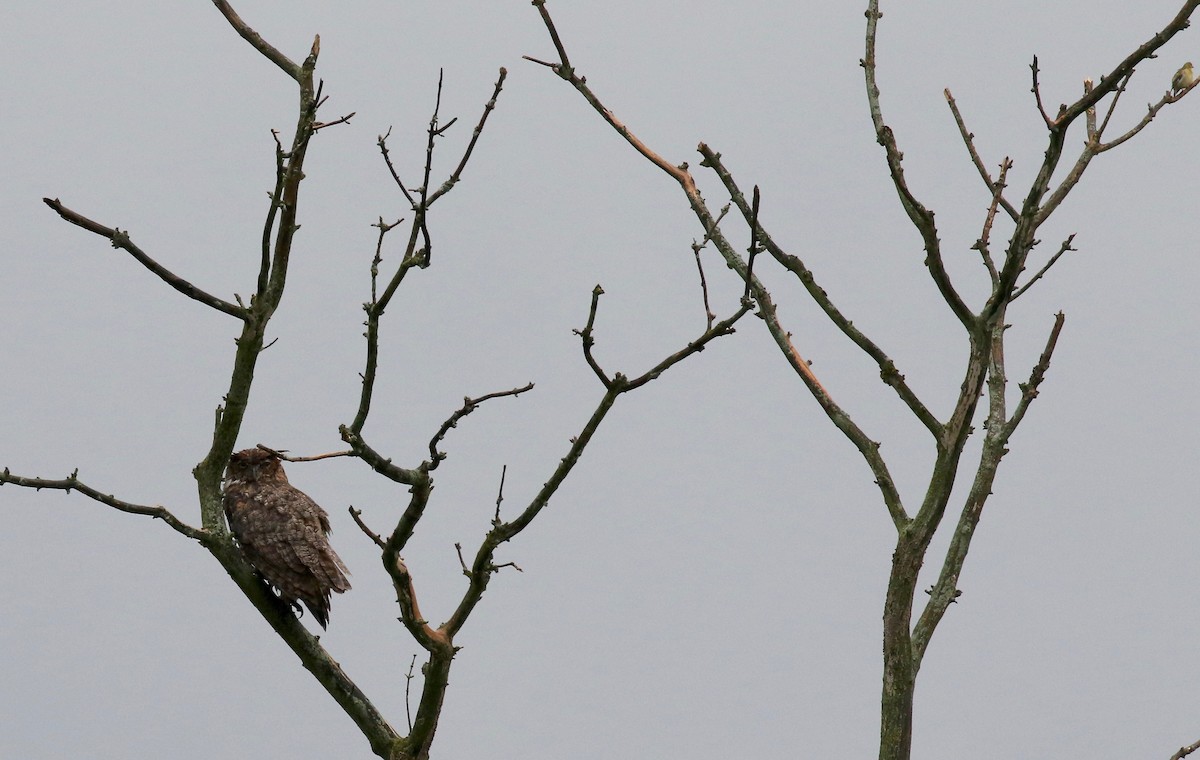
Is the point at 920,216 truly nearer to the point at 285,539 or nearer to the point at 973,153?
the point at 973,153

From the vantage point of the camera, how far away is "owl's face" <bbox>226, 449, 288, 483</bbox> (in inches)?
216

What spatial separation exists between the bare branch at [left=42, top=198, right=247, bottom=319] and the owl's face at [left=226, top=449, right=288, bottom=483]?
4.41 ft

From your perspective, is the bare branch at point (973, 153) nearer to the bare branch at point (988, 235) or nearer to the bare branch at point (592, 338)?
the bare branch at point (988, 235)

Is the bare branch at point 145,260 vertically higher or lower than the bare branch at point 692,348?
higher

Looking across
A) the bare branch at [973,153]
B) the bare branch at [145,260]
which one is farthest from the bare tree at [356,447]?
the bare branch at [973,153]

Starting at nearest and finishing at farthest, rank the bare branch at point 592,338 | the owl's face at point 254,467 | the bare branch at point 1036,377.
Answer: the bare branch at point 592,338 < the bare branch at point 1036,377 < the owl's face at point 254,467

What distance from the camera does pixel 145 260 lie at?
13.4ft

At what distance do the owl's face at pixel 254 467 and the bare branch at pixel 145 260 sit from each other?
1344mm

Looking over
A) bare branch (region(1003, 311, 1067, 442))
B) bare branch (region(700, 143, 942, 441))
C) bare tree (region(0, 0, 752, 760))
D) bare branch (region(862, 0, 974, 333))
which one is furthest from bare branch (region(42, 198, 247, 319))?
bare branch (region(1003, 311, 1067, 442))

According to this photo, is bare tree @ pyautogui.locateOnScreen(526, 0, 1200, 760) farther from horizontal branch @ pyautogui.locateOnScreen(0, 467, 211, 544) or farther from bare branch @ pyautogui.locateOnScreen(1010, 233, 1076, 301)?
horizontal branch @ pyautogui.locateOnScreen(0, 467, 211, 544)

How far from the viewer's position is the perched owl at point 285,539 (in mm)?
4953

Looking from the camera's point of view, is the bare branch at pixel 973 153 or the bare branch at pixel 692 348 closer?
the bare branch at pixel 692 348

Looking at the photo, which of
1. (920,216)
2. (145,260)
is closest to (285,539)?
(145,260)

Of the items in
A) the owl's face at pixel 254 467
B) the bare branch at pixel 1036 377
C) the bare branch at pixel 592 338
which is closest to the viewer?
the bare branch at pixel 592 338
